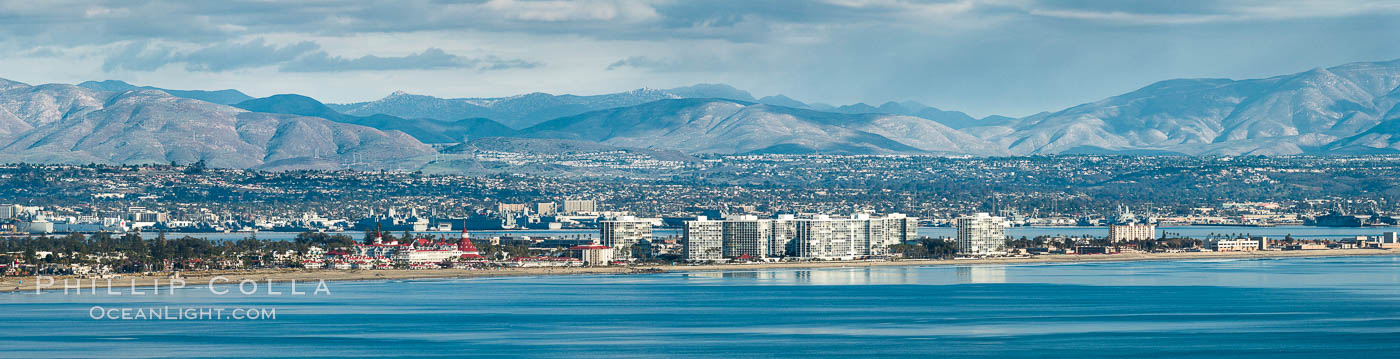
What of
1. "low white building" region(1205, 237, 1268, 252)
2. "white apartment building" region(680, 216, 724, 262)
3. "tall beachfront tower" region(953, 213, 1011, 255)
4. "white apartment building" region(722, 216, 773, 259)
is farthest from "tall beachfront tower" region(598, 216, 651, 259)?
"low white building" region(1205, 237, 1268, 252)

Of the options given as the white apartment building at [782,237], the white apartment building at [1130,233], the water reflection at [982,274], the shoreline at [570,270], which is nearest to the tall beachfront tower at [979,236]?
the shoreline at [570,270]

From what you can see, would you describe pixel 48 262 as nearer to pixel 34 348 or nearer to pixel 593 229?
pixel 34 348

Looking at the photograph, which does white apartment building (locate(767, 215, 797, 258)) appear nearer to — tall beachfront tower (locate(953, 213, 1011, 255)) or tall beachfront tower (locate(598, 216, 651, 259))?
tall beachfront tower (locate(598, 216, 651, 259))

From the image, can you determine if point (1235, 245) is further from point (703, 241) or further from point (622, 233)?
point (622, 233)

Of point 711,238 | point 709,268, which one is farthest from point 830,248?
point 709,268

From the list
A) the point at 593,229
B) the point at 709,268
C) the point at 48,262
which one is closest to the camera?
the point at 48,262

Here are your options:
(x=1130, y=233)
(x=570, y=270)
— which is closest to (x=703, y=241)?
(x=570, y=270)
